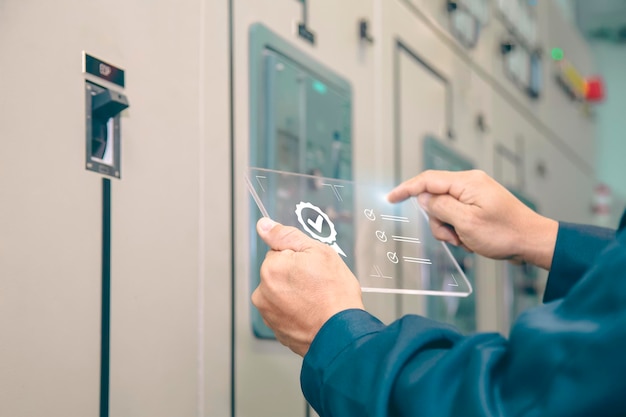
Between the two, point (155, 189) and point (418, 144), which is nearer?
point (155, 189)

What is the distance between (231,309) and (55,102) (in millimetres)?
587

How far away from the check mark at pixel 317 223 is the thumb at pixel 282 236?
0.12 meters

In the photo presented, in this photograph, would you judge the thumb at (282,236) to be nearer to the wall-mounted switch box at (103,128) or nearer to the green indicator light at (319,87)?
the wall-mounted switch box at (103,128)

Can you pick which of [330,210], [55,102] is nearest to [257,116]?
[330,210]

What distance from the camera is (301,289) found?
1.18m

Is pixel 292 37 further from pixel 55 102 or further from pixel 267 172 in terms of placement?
pixel 55 102

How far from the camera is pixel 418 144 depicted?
252cm

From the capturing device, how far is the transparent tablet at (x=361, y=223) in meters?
1.33

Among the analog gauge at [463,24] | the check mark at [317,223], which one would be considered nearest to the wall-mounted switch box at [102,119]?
the check mark at [317,223]

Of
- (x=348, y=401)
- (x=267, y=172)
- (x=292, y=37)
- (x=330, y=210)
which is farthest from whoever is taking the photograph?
(x=292, y=37)

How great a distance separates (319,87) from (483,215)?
56 centimetres

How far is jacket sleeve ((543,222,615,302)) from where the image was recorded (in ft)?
5.14

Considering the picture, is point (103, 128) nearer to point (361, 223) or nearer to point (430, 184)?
point (361, 223)

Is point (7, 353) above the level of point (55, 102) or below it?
below
